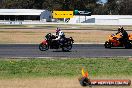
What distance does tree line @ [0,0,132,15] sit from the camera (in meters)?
142

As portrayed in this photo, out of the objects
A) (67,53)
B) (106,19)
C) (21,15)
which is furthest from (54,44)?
(21,15)

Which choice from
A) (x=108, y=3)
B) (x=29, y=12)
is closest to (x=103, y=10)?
(x=108, y=3)

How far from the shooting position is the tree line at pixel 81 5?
466 feet

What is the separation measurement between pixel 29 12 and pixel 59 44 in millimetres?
83055

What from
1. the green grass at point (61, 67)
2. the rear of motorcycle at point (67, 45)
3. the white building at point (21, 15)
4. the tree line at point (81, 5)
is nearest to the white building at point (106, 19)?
the white building at point (21, 15)

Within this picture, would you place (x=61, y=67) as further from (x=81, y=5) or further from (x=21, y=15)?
(x=81, y=5)

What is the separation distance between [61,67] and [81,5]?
127227 mm

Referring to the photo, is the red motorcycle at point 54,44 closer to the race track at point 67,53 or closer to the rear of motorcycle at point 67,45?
the rear of motorcycle at point 67,45

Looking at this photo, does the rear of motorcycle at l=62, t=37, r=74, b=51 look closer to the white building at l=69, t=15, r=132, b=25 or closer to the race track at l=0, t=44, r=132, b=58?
the race track at l=0, t=44, r=132, b=58

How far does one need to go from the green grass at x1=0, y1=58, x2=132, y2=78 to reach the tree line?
118417 millimetres

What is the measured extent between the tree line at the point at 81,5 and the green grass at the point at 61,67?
118 meters

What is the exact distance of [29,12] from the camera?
110938mm

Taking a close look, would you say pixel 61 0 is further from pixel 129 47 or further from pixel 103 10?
pixel 129 47

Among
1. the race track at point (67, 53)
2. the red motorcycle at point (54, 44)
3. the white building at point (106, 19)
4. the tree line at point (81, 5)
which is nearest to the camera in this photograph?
the race track at point (67, 53)
